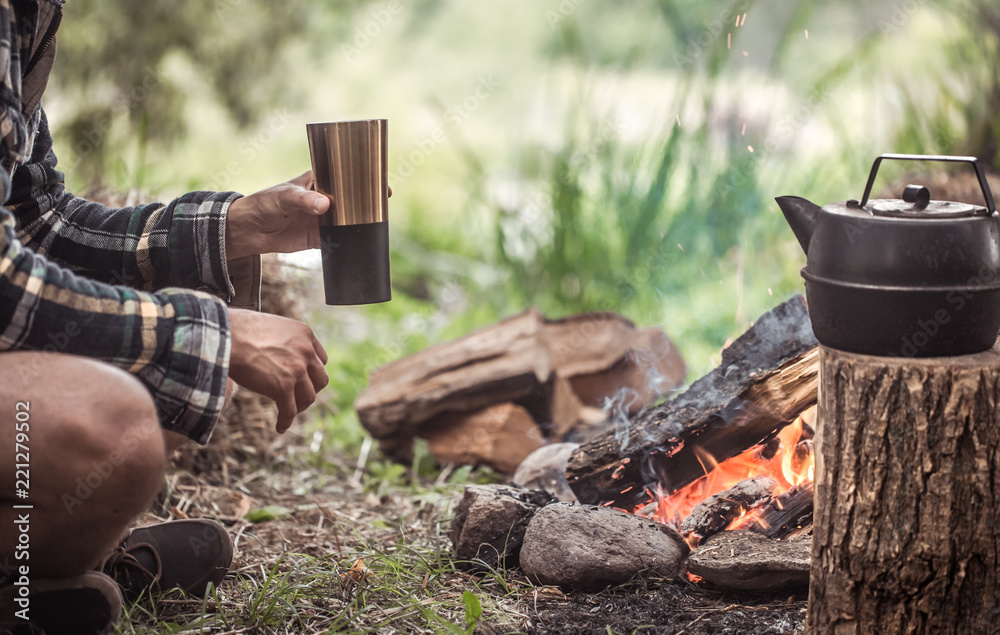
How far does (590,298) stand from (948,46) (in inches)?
128

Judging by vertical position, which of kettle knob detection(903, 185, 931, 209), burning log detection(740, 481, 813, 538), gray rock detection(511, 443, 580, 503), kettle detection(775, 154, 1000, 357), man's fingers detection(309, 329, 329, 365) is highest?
kettle knob detection(903, 185, 931, 209)

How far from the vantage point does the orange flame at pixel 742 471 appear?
220 centimetres

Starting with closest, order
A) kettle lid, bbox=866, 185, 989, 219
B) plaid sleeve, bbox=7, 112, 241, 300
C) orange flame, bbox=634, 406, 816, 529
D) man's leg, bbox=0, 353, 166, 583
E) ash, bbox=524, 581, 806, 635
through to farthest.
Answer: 1. man's leg, bbox=0, 353, 166, 583
2. kettle lid, bbox=866, 185, 989, 219
3. ash, bbox=524, 581, 806, 635
4. plaid sleeve, bbox=7, 112, 241, 300
5. orange flame, bbox=634, 406, 816, 529

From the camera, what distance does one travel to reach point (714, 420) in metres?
2.13

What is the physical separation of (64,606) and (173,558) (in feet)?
1.39

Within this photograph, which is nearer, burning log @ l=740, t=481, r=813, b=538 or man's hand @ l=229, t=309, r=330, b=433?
man's hand @ l=229, t=309, r=330, b=433

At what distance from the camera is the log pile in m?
3.09

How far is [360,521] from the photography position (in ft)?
8.52

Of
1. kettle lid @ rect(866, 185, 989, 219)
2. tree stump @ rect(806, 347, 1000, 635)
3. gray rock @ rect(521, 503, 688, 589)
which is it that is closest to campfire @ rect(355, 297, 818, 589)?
gray rock @ rect(521, 503, 688, 589)

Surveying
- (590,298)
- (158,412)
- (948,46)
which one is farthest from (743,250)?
(158,412)

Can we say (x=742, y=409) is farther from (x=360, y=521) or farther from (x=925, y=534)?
(x=360, y=521)

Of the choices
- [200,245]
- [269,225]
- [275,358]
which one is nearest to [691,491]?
[275,358]

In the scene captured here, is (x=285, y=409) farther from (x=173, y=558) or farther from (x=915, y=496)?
(x=915, y=496)

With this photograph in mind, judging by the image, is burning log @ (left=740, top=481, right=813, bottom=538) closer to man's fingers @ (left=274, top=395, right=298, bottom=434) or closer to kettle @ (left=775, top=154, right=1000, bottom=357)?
kettle @ (left=775, top=154, right=1000, bottom=357)
